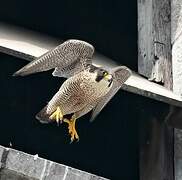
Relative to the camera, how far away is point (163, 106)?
13.6 ft

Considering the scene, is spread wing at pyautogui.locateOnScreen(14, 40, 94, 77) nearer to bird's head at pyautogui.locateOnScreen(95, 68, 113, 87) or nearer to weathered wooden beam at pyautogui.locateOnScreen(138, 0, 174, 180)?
bird's head at pyautogui.locateOnScreen(95, 68, 113, 87)

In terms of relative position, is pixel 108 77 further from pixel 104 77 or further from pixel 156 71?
pixel 156 71

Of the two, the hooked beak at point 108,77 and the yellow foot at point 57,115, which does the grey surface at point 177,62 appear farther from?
the yellow foot at point 57,115

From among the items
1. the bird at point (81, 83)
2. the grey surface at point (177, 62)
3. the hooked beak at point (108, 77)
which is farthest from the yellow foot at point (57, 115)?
the grey surface at point (177, 62)

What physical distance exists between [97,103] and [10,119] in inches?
33.5

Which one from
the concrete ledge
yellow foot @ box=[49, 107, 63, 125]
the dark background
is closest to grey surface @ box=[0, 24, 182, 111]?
the dark background

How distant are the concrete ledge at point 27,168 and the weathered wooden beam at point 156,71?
3.30ft

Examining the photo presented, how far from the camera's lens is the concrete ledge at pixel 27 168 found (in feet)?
11.3

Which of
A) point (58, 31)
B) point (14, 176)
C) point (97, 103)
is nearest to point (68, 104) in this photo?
point (97, 103)

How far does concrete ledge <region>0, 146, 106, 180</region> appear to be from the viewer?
3432mm

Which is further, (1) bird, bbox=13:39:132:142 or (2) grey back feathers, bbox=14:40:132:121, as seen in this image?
(1) bird, bbox=13:39:132:142

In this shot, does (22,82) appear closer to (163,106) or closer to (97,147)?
(97,147)

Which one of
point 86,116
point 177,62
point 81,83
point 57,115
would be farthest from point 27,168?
point 86,116

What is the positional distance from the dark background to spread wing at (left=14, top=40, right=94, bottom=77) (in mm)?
646
